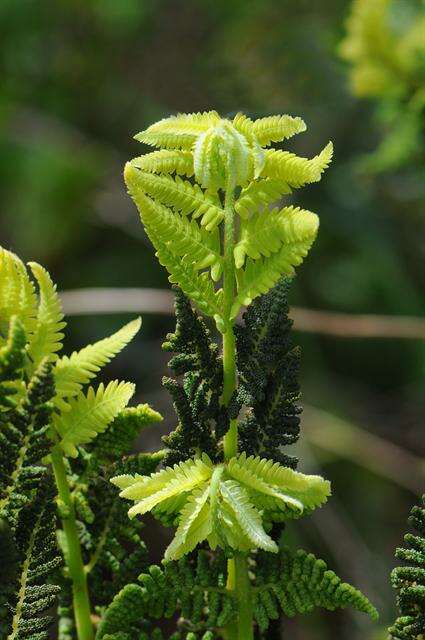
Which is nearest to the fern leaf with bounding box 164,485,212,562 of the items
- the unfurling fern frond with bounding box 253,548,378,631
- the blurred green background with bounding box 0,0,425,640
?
the unfurling fern frond with bounding box 253,548,378,631

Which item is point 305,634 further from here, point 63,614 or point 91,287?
point 63,614

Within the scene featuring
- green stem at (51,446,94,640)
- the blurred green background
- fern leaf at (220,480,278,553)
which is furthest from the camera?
the blurred green background

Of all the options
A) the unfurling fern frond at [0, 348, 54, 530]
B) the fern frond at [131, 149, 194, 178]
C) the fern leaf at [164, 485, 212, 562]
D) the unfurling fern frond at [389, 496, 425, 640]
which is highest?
the fern frond at [131, 149, 194, 178]

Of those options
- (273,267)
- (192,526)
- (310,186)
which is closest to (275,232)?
(273,267)

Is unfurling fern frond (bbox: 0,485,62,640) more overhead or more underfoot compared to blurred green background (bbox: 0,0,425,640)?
more underfoot

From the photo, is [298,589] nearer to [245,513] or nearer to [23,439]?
[245,513]

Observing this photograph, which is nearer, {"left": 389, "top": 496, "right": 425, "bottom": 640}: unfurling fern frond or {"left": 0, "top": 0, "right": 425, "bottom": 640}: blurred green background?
{"left": 389, "top": 496, "right": 425, "bottom": 640}: unfurling fern frond

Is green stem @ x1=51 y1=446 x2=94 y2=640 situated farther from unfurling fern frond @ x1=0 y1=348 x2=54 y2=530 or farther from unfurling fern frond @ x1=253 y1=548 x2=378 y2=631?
unfurling fern frond @ x1=253 y1=548 x2=378 y2=631
